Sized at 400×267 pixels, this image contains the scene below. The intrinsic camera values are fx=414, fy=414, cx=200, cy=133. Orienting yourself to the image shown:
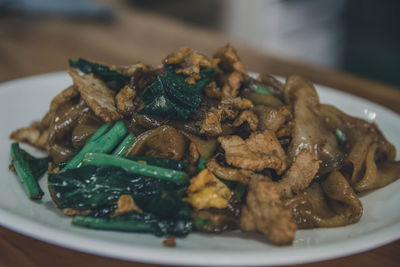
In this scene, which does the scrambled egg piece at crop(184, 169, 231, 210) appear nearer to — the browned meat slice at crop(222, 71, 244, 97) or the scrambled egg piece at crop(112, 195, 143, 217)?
the scrambled egg piece at crop(112, 195, 143, 217)

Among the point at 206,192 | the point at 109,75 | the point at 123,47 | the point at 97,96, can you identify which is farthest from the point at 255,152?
the point at 123,47

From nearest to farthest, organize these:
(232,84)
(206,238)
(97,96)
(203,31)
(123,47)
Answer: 1. (206,238)
2. (97,96)
3. (232,84)
4. (123,47)
5. (203,31)

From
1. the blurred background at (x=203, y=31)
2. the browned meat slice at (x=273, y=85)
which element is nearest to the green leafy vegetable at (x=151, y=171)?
the browned meat slice at (x=273, y=85)

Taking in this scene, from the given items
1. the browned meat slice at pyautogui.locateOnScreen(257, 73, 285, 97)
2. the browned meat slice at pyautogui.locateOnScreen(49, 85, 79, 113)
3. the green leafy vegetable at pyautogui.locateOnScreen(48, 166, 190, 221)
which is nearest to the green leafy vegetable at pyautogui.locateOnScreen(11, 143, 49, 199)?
the green leafy vegetable at pyautogui.locateOnScreen(48, 166, 190, 221)

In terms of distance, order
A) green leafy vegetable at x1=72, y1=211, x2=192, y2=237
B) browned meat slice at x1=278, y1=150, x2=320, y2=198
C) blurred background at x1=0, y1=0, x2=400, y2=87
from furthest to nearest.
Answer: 1. blurred background at x1=0, y1=0, x2=400, y2=87
2. browned meat slice at x1=278, y1=150, x2=320, y2=198
3. green leafy vegetable at x1=72, y1=211, x2=192, y2=237

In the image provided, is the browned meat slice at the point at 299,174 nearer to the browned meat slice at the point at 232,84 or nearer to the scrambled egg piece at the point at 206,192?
the scrambled egg piece at the point at 206,192

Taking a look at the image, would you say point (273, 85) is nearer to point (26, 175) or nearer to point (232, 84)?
point (232, 84)
